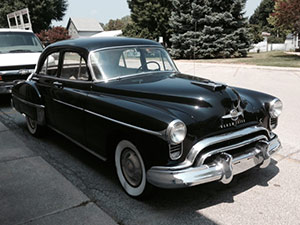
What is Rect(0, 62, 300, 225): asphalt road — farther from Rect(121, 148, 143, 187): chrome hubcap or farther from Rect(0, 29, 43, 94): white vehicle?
Rect(0, 29, 43, 94): white vehicle

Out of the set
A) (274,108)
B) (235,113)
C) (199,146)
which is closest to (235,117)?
(235,113)

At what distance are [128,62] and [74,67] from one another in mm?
792

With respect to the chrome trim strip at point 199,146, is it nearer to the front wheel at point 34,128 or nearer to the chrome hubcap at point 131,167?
the chrome hubcap at point 131,167

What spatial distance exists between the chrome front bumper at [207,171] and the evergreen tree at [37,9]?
49.8m

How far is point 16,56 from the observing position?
8281 millimetres

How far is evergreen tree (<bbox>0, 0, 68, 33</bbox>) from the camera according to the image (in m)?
46.4

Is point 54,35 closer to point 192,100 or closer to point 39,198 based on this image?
point 39,198

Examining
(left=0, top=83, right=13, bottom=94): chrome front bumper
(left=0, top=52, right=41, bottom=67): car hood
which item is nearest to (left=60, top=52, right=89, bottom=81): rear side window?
(left=0, top=83, right=13, bottom=94): chrome front bumper

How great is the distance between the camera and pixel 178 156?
2.88 meters

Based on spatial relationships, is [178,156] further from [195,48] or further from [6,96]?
[195,48]

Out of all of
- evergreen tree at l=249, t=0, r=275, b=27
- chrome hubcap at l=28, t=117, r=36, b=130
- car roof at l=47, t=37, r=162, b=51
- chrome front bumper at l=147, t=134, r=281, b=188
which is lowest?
chrome hubcap at l=28, t=117, r=36, b=130

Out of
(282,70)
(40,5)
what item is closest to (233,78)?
(282,70)

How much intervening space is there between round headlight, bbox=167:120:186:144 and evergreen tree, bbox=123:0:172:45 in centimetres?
3217

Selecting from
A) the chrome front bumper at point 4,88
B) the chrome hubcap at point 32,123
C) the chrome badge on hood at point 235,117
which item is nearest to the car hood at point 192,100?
the chrome badge on hood at point 235,117
